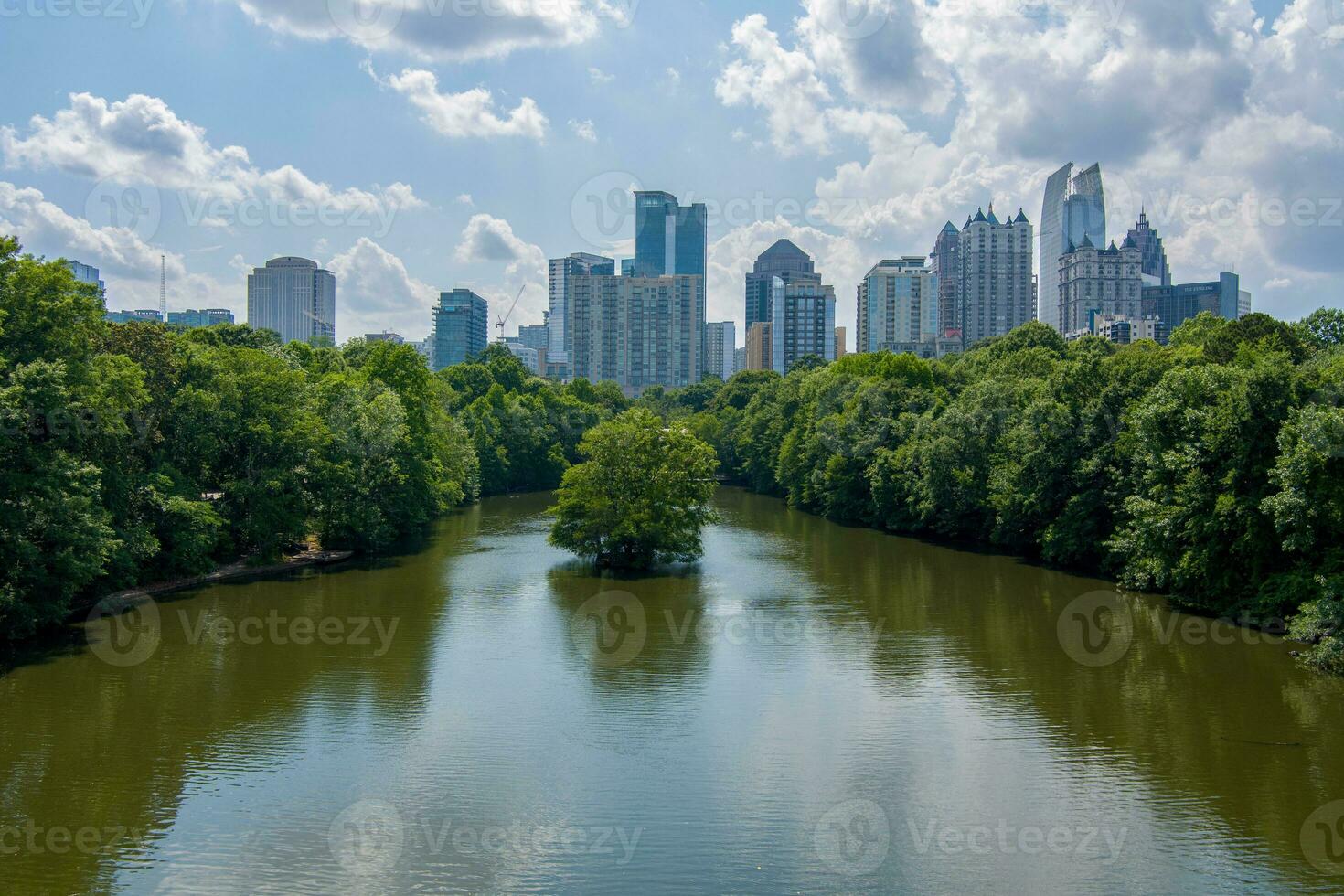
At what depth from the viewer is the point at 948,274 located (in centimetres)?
17875

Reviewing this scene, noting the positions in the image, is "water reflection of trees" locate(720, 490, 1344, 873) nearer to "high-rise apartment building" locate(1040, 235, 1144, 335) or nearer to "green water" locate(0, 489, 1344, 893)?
"green water" locate(0, 489, 1344, 893)

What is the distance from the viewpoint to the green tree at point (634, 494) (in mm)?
36688

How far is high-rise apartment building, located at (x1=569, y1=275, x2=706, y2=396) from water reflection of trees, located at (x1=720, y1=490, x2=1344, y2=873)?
13675 centimetres

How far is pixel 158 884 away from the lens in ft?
43.8

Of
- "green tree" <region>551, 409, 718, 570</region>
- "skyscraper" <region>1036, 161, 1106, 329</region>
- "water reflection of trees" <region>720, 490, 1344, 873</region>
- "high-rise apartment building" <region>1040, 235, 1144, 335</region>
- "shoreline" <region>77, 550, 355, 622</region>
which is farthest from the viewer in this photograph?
"skyscraper" <region>1036, 161, 1106, 329</region>

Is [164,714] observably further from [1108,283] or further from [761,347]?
[1108,283]

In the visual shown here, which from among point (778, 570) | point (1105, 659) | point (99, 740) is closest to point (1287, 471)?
point (1105, 659)

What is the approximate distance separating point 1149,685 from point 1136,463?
11906 millimetres

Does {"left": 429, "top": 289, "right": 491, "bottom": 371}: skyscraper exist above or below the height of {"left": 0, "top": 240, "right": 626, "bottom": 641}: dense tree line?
above

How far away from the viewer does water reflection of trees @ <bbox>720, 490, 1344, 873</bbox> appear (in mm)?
16781

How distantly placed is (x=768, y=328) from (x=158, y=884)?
172612 mm

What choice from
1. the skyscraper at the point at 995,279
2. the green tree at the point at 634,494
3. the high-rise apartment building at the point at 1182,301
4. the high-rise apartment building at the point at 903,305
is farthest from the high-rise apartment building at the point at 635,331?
the green tree at the point at 634,494

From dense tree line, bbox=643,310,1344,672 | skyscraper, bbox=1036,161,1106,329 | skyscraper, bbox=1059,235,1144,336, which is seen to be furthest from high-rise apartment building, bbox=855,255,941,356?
dense tree line, bbox=643,310,1344,672

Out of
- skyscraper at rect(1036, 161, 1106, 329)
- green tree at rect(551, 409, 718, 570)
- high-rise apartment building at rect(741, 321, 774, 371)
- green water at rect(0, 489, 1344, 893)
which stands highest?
skyscraper at rect(1036, 161, 1106, 329)
